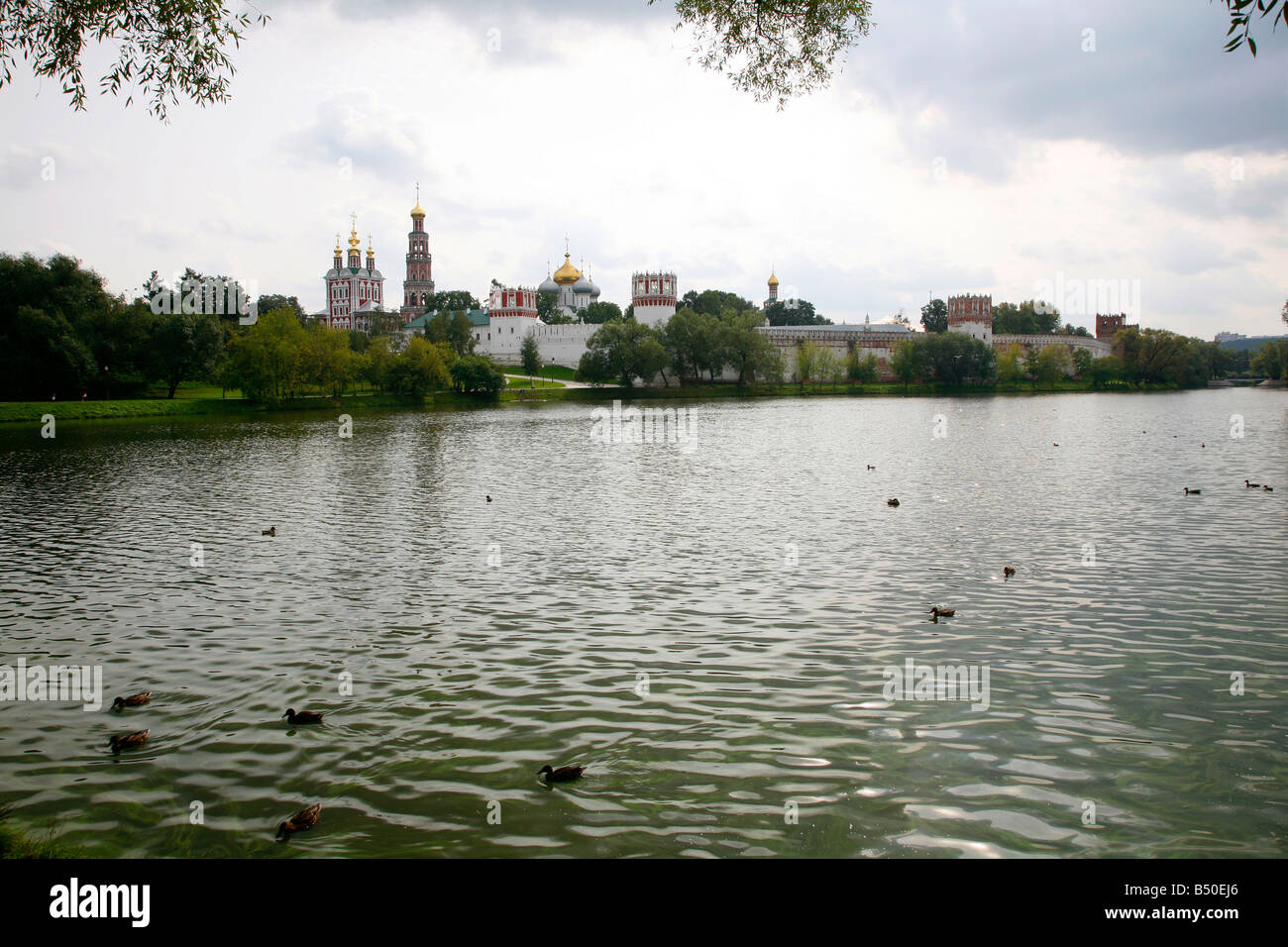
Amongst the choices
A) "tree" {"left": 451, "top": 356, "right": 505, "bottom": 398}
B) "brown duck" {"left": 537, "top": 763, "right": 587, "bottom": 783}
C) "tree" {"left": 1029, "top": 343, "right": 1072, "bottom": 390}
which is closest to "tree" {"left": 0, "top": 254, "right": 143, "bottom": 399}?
"tree" {"left": 451, "top": 356, "right": 505, "bottom": 398}

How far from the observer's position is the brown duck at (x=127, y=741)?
8.26 meters

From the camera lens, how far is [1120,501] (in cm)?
2220

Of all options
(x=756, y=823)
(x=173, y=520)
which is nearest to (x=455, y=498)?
(x=173, y=520)

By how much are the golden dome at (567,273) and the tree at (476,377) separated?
8317 centimetres

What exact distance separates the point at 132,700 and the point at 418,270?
165365 millimetres

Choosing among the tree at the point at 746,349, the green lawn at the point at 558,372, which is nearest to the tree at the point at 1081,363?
the tree at the point at 746,349

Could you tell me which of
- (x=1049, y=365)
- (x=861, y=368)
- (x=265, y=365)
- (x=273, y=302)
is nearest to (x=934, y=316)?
(x=1049, y=365)

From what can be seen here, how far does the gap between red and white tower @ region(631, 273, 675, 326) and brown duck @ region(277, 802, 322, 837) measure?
12615cm

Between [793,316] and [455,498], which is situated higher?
[793,316]

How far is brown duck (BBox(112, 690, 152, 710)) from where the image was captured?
918 centimetres

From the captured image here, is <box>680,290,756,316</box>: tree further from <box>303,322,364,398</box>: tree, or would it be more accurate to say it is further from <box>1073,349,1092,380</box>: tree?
<box>303,322,364,398</box>: tree

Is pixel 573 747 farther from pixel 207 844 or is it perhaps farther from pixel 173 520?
pixel 173 520

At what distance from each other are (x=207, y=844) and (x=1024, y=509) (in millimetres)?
19126

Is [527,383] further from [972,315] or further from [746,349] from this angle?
[972,315]
